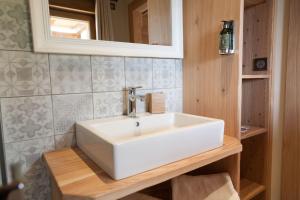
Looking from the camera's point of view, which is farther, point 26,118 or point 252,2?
point 252,2

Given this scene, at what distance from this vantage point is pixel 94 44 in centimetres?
95

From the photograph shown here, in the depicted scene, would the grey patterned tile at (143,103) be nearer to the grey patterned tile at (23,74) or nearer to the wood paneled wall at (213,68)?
the wood paneled wall at (213,68)

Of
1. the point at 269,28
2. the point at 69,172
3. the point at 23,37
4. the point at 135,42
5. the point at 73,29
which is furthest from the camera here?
the point at 269,28

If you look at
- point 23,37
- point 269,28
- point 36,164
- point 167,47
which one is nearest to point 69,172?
point 36,164

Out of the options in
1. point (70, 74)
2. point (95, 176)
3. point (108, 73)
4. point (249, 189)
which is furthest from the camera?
point (249, 189)

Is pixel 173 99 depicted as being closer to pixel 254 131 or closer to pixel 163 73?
pixel 163 73

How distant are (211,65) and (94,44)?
2.13 ft

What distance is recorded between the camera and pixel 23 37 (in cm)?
80

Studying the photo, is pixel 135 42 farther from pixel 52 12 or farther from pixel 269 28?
pixel 269 28

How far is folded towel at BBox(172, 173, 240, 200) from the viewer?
3.01 ft

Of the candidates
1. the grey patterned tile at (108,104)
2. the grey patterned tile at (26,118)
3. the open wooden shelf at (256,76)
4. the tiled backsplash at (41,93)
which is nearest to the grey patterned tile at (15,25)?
the tiled backsplash at (41,93)

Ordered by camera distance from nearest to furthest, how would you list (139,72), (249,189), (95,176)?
(95,176), (139,72), (249,189)

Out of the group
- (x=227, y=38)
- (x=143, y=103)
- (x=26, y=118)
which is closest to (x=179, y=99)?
(x=143, y=103)

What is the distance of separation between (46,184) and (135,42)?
2.72ft
